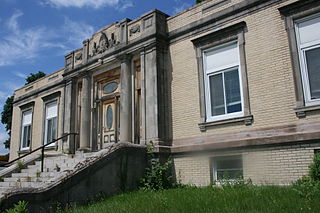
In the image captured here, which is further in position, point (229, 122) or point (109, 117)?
point (109, 117)

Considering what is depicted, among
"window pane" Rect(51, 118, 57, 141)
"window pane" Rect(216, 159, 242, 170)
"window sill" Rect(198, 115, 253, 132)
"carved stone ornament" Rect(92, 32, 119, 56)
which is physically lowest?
"window pane" Rect(216, 159, 242, 170)

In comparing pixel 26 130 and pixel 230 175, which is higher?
pixel 26 130

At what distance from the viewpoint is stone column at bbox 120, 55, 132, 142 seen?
12.4 m

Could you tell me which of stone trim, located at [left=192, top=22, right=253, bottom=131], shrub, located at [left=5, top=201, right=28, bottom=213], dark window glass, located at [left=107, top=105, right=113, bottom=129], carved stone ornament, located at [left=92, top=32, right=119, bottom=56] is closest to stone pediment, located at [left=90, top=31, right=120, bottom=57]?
carved stone ornament, located at [left=92, top=32, right=119, bottom=56]

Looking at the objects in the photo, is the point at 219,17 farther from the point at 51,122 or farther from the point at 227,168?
the point at 51,122

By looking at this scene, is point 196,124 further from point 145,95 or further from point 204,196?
point 204,196

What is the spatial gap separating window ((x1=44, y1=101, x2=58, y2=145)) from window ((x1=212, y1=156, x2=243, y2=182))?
9852mm

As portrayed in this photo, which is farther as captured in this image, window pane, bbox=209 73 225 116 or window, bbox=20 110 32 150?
window, bbox=20 110 32 150

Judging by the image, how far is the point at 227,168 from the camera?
9992 mm

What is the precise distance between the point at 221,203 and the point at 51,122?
1304 cm

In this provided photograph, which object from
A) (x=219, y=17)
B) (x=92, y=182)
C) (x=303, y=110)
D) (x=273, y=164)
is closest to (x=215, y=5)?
(x=219, y=17)

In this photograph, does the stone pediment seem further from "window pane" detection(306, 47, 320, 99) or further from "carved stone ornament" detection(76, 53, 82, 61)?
"window pane" detection(306, 47, 320, 99)

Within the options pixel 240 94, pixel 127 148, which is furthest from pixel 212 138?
pixel 127 148

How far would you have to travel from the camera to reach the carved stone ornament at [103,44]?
13.8 m
